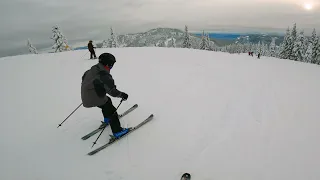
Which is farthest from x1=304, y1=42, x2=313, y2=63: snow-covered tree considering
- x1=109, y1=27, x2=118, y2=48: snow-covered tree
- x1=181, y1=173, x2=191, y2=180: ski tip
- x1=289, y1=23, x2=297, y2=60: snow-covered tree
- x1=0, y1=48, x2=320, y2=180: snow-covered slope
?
x1=181, y1=173, x2=191, y2=180: ski tip

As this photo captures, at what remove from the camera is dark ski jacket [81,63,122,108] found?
418cm

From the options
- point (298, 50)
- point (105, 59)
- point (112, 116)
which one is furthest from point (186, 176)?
point (298, 50)

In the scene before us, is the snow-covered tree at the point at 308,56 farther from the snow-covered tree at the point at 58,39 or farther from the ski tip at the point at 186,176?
the snow-covered tree at the point at 58,39

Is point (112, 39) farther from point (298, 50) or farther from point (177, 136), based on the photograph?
point (177, 136)

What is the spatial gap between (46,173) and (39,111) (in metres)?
3.73

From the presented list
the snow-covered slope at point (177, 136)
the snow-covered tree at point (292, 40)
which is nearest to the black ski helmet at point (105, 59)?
the snow-covered slope at point (177, 136)

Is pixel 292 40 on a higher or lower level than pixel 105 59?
lower

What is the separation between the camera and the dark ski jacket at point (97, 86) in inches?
165

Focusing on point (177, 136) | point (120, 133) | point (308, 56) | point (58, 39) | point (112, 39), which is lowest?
point (308, 56)

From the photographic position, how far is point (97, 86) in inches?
167

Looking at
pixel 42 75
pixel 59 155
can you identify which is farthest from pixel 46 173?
pixel 42 75

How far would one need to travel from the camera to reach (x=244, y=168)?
3637 mm

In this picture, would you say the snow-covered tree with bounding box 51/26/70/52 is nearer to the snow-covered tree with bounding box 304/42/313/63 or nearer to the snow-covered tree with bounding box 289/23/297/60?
the snow-covered tree with bounding box 289/23/297/60

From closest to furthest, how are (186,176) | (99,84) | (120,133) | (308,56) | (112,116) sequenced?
(186,176)
(99,84)
(112,116)
(120,133)
(308,56)
